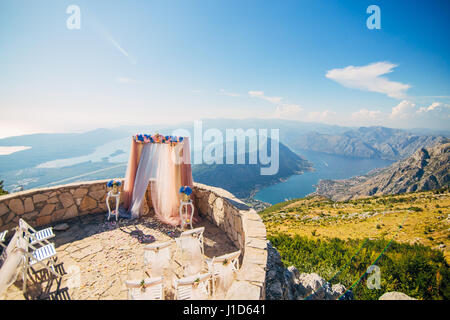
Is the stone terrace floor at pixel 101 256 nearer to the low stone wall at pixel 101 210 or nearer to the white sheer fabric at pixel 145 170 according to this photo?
the low stone wall at pixel 101 210

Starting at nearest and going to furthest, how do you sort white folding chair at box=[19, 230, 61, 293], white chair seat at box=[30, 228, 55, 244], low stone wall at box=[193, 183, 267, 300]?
1. low stone wall at box=[193, 183, 267, 300]
2. white folding chair at box=[19, 230, 61, 293]
3. white chair seat at box=[30, 228, 55, 244]

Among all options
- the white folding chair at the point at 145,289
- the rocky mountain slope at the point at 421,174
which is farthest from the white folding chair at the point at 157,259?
the rocky mountain slope at the point at 421,174

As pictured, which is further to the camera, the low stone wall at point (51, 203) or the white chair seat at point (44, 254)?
the low stone wall at point (51, 203)

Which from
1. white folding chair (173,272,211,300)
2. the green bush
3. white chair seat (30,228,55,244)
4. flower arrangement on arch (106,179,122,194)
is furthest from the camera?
flower arrangement on arch (106,179,122,194)

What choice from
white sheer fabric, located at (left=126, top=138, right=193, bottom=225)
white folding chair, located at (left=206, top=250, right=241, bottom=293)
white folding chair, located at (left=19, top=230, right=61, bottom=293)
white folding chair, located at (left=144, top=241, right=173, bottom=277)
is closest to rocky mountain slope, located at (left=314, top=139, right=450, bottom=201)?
white sheer fabric, located at (left=126, top=138, right=193, bottom=225)

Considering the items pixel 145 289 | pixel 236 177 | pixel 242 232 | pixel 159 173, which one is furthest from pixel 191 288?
pixel 236 177

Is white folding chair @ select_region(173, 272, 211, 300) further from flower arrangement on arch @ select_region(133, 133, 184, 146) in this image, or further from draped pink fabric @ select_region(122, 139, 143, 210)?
draped pink fabric @ select_region(122, 139, 143, 210)
